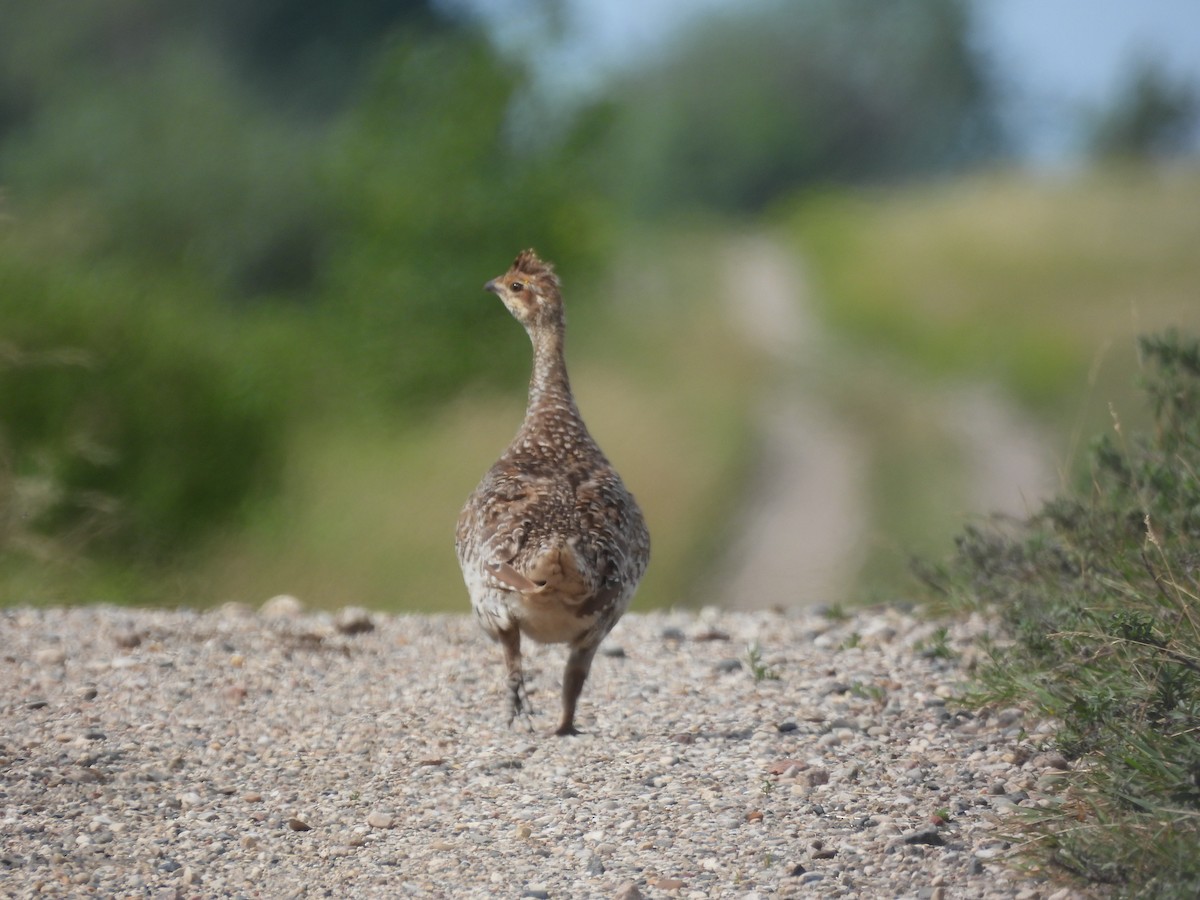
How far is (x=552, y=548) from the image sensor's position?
18.5 ft

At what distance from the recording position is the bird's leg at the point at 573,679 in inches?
235

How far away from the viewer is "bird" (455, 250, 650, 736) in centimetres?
564

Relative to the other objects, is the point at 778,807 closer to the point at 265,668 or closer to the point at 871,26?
the point at 265,668

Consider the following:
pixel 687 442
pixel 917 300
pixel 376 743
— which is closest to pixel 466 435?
pixel 687 442

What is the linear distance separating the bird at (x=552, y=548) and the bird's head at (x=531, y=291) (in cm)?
50

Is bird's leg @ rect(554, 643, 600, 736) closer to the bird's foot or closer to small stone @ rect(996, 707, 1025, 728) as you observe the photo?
the bird's foot

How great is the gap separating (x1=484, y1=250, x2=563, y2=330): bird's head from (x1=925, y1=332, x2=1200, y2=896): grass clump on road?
2.49 meters

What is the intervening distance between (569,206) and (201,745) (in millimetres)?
14170

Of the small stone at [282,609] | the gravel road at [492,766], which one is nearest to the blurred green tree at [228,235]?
the small stone at [282,609]

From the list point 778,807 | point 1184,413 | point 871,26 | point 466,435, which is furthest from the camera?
point 871,26

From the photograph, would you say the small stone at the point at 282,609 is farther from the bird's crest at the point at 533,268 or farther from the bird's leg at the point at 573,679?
the bird's leg at the point at 573,679

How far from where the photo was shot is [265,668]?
7.17 meters

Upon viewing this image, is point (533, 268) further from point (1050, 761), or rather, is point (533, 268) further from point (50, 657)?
point (1050, 761)

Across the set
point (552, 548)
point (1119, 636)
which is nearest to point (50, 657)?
point (552, 548)
